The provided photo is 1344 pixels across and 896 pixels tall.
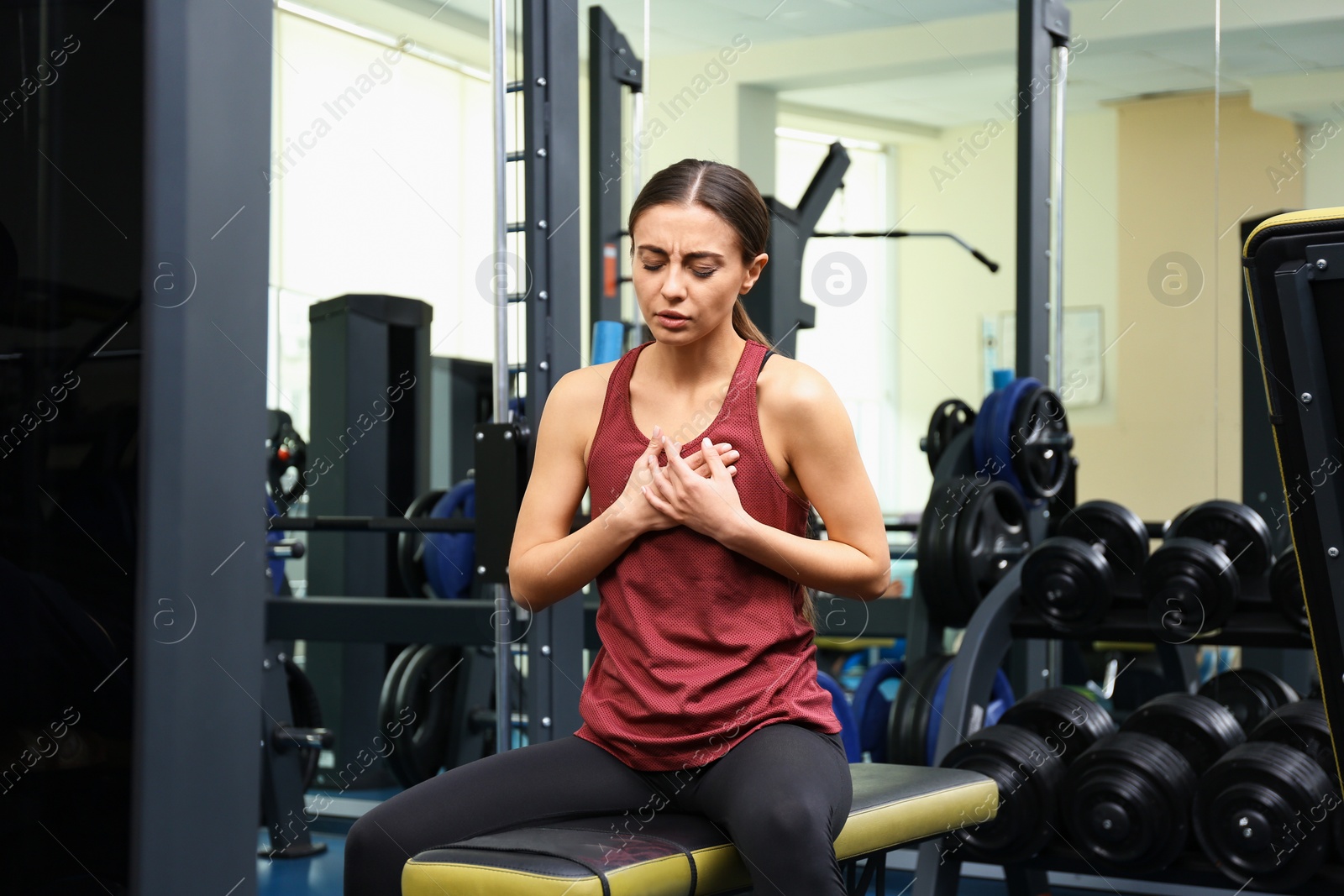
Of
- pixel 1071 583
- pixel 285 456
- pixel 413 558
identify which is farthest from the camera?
pixel 413 558

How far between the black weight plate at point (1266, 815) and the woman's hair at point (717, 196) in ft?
4.88

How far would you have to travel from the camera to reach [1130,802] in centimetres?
235

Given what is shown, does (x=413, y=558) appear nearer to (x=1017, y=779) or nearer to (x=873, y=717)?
(x=873, y=717)

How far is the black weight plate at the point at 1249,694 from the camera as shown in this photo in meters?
3.11

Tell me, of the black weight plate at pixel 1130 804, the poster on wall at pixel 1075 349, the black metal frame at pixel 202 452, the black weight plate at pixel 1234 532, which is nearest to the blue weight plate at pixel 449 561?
the black weight plate at pixel 1234 532

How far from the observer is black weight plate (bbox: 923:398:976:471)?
367 centimetres

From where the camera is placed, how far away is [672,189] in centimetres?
133

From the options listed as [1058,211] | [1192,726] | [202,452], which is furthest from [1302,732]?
[202,452]

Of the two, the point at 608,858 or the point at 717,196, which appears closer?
the point at 608,858

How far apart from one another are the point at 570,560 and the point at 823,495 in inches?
10.8

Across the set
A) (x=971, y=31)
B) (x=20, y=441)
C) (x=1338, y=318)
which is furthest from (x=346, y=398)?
(x=971, y=31)

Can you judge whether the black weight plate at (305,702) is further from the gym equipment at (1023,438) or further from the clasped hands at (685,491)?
the clasped hands at (685,491)

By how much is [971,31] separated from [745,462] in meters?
6.22

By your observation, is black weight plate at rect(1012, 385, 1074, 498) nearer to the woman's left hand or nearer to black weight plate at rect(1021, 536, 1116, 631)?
black weight plate at rect(1021, 536, 1116, 631)
